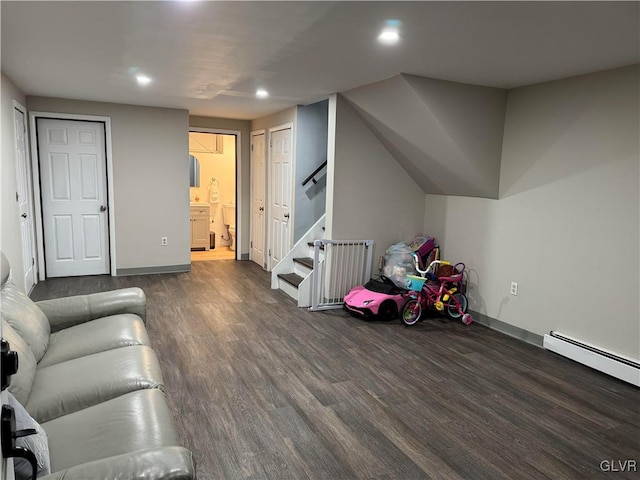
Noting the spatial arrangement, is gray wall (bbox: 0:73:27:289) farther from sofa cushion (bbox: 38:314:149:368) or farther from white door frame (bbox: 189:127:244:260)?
white door frame (bbox: 189:127:244:260)

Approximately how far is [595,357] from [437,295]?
4.65 ft

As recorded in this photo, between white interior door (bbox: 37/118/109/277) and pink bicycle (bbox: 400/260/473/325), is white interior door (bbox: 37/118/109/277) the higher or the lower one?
the higher one

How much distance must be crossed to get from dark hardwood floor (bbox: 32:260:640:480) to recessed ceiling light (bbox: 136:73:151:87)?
2219mm

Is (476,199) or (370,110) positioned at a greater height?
(370,110)

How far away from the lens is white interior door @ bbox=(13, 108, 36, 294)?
4.56 meters

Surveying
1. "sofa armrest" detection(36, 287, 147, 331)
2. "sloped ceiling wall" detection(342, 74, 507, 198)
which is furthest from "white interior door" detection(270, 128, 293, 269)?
"sofa armrest" detection(36, 287, 147, 331)

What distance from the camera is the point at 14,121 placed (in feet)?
14.3

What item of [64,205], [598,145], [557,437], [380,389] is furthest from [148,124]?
[557,437]

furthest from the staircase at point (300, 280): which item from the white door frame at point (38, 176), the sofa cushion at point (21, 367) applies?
the sofa cushion at point (21, 367)

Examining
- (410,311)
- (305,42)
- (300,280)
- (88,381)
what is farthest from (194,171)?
(88,381)

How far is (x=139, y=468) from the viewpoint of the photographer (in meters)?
1.31

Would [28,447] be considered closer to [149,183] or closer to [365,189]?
[365,189]

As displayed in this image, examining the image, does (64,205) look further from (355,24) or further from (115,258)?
(355,24)

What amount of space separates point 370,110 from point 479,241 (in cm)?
168
